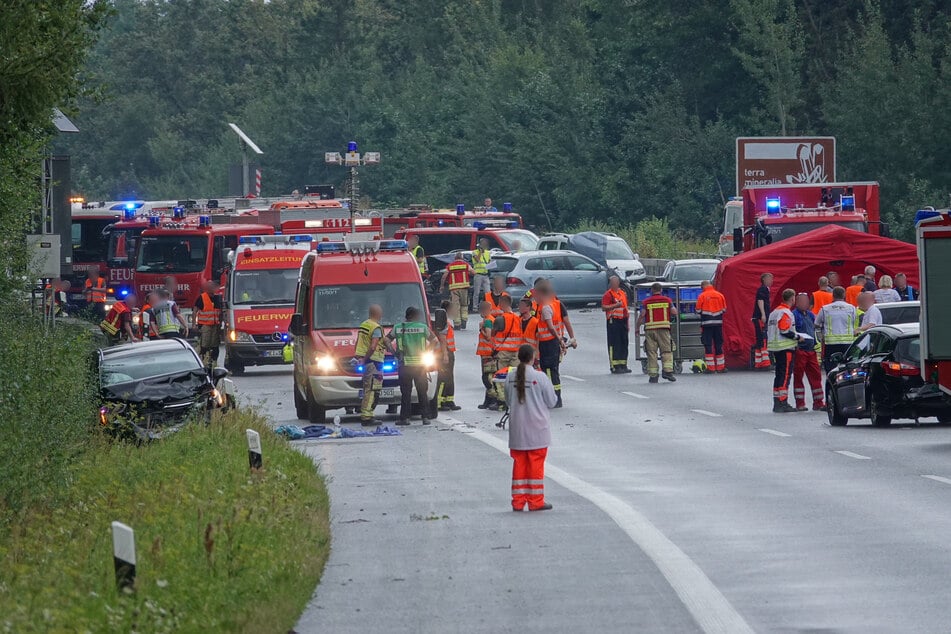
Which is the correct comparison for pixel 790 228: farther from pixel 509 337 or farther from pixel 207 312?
pixel 207 312

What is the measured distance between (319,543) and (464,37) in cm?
9707

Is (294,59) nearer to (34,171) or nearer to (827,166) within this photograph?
(827,166)

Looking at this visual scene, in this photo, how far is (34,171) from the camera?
2430 cm

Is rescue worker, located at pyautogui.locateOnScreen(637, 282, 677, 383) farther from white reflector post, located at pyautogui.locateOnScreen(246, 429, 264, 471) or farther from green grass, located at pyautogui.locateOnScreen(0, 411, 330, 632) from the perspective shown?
white reflector post, located at pyautogui.locateOnScreen(246, 429, 264, 471)

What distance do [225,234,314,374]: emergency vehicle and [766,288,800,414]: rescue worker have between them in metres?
10.8

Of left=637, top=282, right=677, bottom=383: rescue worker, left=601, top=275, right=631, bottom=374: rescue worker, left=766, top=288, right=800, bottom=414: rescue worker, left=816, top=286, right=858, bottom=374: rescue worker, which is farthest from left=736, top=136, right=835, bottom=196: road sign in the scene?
left=766, top=288, right=800, bottom=414: rescue worker

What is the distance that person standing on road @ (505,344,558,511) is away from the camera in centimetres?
1578

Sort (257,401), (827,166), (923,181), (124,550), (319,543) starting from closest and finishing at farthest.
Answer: (124,550) → (319,543) → (257,401) → (827,166) → (923,181)

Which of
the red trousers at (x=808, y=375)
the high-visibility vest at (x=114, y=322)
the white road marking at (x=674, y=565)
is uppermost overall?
the high-visibility vest at (x=114, y=322)

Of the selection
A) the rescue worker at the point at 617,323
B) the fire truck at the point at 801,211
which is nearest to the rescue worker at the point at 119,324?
the rescue worker at the point at 617,323

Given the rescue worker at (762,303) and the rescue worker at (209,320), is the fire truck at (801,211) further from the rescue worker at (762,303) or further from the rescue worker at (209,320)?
the rescue worker at (209,320)

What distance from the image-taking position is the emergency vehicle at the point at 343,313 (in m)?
24.9

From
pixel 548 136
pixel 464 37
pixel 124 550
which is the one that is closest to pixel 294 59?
pixel 464 37

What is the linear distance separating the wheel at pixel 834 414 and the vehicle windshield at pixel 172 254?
2101 centimetres
